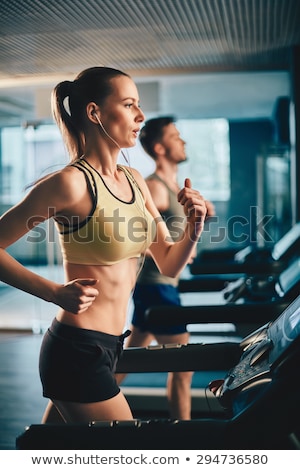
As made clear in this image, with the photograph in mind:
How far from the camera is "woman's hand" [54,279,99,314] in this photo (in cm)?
130

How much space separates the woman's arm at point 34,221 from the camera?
1346mm

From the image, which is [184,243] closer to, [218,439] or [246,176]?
[218,439]

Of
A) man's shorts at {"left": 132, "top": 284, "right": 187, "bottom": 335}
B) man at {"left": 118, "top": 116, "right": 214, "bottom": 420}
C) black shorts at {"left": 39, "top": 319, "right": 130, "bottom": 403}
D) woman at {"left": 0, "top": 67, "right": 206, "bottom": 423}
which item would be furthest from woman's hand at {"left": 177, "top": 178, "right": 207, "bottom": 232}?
man's shorts at {"left": 132, "top": 284, "right": 187, "bottom": 335}

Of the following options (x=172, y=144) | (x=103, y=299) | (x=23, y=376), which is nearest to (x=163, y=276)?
(x=172, y=144)

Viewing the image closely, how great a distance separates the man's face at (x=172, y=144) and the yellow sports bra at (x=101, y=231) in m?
1.37

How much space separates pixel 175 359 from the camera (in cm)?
162

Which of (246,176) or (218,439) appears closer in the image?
(218,439)

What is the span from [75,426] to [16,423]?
221 centimetres

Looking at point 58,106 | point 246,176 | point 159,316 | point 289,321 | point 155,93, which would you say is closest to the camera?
point 289,321

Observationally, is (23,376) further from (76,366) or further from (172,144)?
(76,366)

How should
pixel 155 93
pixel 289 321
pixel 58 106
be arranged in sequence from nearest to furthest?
pixel 289 321 → pixel 58 106 → pixel 155 93

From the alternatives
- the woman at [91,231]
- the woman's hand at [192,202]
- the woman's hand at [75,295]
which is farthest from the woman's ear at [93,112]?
the woman's hand at [75,295]

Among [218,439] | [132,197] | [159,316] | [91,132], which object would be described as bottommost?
[218,439]

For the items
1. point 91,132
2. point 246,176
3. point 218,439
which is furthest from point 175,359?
point 246,176
